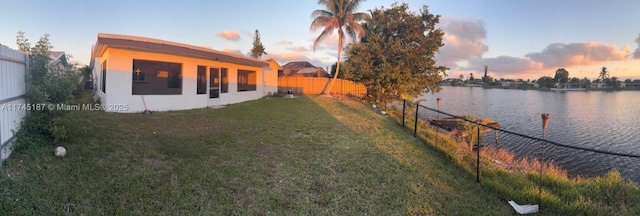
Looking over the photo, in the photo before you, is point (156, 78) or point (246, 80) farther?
point (246, 80)

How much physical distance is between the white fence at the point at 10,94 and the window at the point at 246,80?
927 centimetres

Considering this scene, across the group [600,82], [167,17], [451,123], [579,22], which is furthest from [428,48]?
[600,82]

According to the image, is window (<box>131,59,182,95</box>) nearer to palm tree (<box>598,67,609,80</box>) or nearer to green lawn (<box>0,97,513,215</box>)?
green lawn (<box>0,97,513,215</box>)

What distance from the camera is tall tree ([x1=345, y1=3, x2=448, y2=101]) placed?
14.9m

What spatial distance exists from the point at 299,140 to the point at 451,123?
8.81 m

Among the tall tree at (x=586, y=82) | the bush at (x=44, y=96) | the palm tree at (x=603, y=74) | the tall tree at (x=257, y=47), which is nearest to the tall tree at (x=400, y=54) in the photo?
the bush at (x=44, y=96)

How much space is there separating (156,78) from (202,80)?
181 cm

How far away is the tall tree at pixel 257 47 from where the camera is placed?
29422 millimetres

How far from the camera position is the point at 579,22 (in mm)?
12633

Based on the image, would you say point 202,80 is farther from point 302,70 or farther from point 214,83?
point 302,70

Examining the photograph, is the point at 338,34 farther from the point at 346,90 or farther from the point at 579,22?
the point at 579,22

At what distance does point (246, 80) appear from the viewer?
13602 millimetres

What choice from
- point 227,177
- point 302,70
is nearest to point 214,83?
point 227,177

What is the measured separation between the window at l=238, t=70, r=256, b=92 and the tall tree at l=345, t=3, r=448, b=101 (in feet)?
18.6
